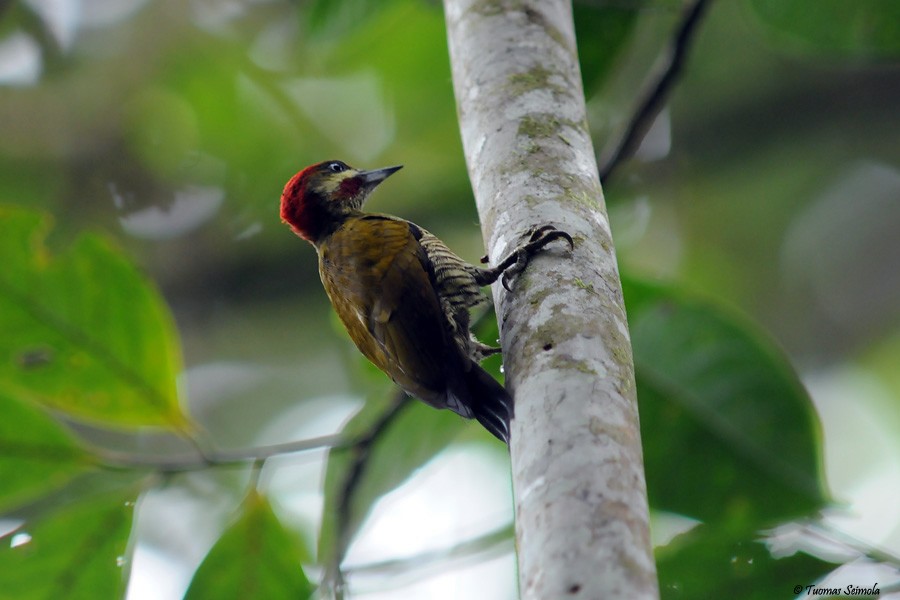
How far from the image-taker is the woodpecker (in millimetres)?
2213

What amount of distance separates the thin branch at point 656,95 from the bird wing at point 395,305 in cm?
65

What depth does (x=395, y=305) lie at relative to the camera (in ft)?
8.09

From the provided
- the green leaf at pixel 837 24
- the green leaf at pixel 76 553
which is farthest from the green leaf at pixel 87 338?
the green leaf at pixel 837 24

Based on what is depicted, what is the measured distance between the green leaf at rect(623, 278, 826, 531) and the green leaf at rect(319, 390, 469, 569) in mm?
589

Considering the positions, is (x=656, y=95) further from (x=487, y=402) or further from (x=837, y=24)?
(x=487, y=402)

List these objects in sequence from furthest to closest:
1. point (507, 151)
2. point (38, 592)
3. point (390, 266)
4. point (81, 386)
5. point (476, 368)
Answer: point (81, 386) < point (38, 592) < point (390, 266) < point (476, 368) < point (507, 151)

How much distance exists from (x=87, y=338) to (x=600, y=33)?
1.86 m

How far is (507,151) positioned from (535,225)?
0.81 feet

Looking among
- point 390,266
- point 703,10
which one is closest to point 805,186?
point 703,10

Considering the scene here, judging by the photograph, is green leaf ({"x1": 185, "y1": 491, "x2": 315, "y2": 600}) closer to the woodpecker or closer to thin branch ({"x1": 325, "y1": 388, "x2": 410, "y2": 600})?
thin branch ({"x1": 325, "y1": 388, "x2": 410, "y2": 600})

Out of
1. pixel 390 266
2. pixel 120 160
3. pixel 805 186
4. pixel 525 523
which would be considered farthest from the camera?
pixel 805 186

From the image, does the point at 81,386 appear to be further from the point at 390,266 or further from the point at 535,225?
the point at 535,225

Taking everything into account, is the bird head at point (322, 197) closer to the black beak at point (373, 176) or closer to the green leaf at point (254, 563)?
the black beak at point (373, 176)

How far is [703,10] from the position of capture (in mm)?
2787
